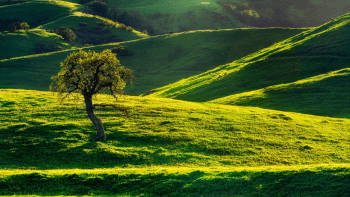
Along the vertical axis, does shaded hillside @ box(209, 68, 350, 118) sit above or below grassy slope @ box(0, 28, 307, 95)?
below

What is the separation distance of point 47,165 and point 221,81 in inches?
2048

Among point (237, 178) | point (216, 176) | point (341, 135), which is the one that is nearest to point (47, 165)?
point (216, 176)

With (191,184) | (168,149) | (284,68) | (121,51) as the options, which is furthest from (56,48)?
(191,184)

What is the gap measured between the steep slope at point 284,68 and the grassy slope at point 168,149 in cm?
1822

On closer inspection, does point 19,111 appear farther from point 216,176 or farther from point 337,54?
point 337,54

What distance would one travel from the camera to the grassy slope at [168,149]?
18422 millimetres

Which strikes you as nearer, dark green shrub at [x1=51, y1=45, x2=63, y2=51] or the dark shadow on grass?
the dark shadow on grass

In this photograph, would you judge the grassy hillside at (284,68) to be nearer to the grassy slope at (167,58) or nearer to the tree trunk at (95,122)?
the tree trunk at (95,122)

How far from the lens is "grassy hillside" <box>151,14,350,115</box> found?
60.9 metres

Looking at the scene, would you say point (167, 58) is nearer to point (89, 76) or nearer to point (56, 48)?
point (56, 48)

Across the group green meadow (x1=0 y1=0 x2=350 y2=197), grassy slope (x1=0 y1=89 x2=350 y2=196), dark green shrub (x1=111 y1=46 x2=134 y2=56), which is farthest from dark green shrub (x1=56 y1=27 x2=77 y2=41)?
grassy slope (x1=0 y1=89 x2=350 y2=196)

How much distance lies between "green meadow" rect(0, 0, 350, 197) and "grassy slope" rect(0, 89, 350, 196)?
0.11 meters

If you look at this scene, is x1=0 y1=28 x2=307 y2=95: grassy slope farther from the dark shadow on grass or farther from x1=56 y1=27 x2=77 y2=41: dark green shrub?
the dark shadow on grass

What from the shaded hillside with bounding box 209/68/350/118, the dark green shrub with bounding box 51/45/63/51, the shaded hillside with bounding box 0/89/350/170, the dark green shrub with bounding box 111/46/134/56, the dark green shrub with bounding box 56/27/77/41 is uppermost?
the dark green shrub with bounding box 56/27/77/41
